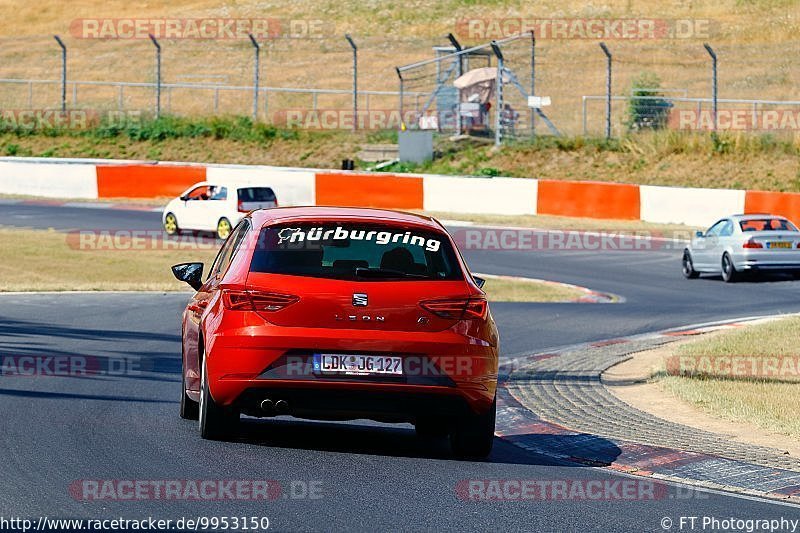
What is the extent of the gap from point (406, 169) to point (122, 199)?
8.30 metres

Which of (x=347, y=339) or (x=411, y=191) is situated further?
(x=411, y=191)

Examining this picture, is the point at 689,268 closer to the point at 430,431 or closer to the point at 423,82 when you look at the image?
the point at 430,431

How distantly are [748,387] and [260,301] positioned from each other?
→ 5970mm

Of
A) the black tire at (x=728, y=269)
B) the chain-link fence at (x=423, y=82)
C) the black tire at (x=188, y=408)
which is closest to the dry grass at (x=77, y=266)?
the black tire at (x=728, y=269)

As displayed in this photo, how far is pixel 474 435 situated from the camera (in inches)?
354

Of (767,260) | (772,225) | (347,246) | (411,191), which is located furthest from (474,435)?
(411,191)

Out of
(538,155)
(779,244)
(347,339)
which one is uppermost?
(538,155)

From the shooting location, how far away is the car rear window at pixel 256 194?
3150cm

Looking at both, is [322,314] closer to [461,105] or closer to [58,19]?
[461,105]

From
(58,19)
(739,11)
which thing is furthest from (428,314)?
(58,19)

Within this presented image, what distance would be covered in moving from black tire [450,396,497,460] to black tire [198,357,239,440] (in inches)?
55.8

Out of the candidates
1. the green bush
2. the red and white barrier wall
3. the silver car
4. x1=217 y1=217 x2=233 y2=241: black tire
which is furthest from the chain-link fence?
the silver car

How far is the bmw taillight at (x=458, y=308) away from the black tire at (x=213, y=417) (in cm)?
139

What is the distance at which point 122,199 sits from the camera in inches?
1590
